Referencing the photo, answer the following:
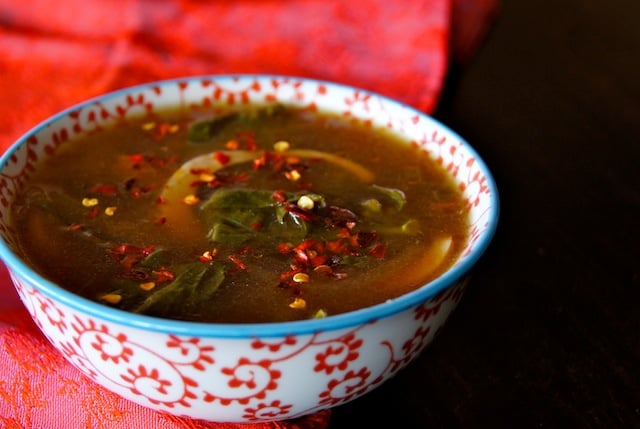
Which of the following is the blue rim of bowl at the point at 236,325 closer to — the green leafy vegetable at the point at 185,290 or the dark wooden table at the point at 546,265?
the green leafy vegetable at the point at 185,290

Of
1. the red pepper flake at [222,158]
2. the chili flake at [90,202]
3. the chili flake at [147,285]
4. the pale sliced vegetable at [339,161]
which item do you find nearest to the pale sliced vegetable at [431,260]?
the pale sliced vegetable at [339,161]

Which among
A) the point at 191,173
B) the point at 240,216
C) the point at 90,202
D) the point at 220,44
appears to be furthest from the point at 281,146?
the point at 220,44

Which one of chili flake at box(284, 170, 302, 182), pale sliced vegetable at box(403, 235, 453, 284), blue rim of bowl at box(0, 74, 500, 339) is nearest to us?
blue rim of bowl at box(0, 74, 500, 339)

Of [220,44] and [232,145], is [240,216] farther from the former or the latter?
[220,44]

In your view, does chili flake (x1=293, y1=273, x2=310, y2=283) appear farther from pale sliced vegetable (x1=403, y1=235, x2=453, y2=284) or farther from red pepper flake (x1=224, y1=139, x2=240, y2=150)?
red pepper flake (x1=224, y1=139, x2=240, y2=150)

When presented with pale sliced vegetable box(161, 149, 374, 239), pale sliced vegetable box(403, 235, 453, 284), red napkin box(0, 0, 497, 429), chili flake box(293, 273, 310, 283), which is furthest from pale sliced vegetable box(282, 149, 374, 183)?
red napkin box(0, 0, 497, 429)

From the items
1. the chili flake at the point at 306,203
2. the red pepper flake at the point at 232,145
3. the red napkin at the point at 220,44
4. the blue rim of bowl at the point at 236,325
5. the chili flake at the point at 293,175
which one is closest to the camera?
the blue rim of bowl at the point at 236,325
